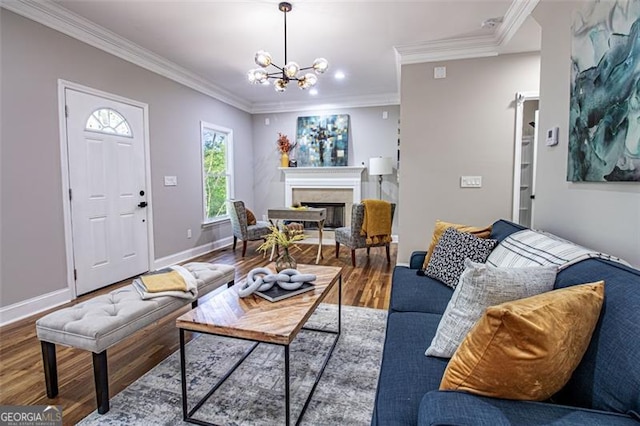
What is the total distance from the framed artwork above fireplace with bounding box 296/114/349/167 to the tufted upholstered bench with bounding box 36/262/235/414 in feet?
15.3

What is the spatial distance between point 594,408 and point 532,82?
3.64 metres

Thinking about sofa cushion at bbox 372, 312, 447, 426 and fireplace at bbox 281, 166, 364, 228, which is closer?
sofa cushion at bbox 372, 312, 447, 426

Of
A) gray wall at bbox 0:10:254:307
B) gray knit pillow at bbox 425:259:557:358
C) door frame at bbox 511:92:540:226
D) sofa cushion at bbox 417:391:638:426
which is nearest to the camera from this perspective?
sofa cushion at bbox 417:391:638:426

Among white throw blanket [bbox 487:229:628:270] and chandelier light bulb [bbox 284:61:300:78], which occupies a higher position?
chandelier light bulb [bbox 284:61:300:78]

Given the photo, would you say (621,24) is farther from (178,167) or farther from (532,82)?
(178,167)

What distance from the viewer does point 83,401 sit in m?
1.77

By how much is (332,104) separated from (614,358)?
594 centimetres

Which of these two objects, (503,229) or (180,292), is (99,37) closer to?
(180,292)

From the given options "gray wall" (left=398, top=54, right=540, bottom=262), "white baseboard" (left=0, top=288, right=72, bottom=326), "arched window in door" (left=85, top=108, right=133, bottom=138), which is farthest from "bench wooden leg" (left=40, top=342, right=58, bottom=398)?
"gray wall" (left=398, top=54, right=540, bottom=262)

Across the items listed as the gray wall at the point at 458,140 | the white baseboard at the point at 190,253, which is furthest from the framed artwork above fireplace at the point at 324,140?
the gray wall at the point at 458,140

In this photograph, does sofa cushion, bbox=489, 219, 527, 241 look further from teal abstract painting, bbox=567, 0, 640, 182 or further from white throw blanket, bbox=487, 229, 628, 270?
teal abstract painting, bbox=567, 0, 640, 182

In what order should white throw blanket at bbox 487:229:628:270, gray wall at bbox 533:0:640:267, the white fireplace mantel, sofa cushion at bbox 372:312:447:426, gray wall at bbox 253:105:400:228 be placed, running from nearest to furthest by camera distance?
1. sofa cushion at bbox 372:312:447:426
2. white throw blanket at bbox 487:229:628:270
3. gray wall at bbox 533:0:640:267
4. gray wall at bbox 253:105:400:228
5. the white fireplace mantel

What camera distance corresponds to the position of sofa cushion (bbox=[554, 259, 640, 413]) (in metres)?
0.90

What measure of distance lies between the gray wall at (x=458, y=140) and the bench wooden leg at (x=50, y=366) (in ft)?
11.1
